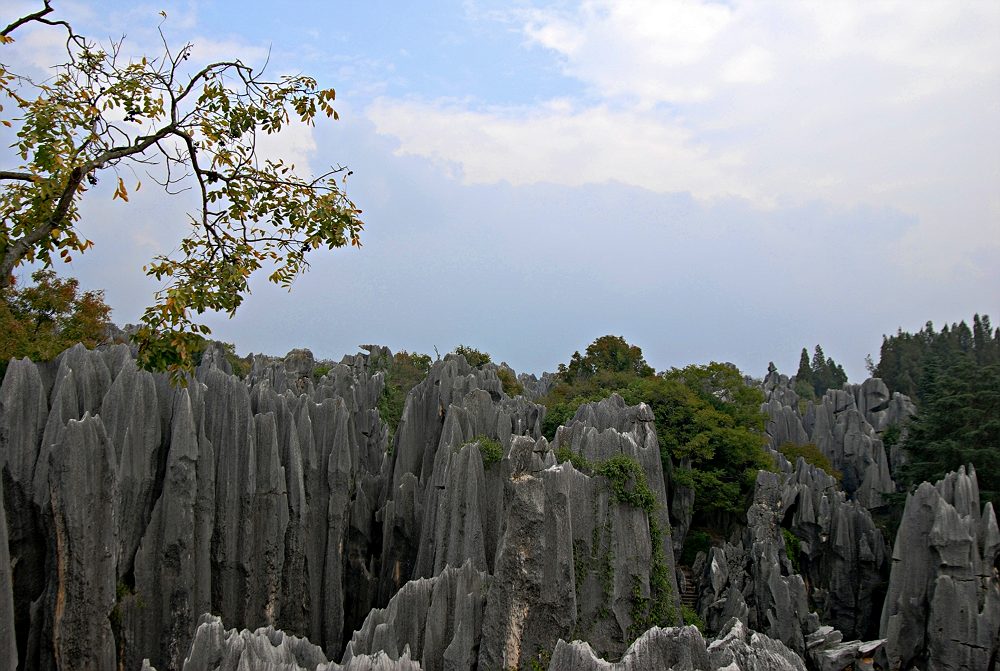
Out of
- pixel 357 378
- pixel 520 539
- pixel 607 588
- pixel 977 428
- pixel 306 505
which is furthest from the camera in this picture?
pixel 357 378

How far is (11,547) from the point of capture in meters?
16.7

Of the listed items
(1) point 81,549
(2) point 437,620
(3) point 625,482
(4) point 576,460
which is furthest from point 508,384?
(2) point 437,620

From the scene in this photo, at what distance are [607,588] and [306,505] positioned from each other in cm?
988

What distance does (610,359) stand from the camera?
158 feet

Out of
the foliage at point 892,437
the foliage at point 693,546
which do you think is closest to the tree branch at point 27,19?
the foliage at point 693,546

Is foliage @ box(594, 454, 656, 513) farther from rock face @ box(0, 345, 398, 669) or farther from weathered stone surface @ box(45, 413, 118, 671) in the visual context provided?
weathered stone surface @ box(45, 413, 118, 671)

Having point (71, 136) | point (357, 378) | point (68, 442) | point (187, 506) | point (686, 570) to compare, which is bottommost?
point (686, 570)

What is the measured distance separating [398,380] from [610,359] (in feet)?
48.1

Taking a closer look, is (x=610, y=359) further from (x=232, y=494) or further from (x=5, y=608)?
(x=5, y=608)

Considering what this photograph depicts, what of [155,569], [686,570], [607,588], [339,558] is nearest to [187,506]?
[155,569]

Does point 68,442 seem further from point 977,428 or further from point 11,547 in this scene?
point 977,428

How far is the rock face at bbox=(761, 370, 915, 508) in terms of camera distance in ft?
130

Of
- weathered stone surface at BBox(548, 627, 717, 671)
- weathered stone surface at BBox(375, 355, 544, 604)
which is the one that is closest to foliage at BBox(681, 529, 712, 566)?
weathered stone surface at BBox(375, 355, 544, 604)

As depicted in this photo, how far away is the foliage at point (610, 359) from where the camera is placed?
156ft
